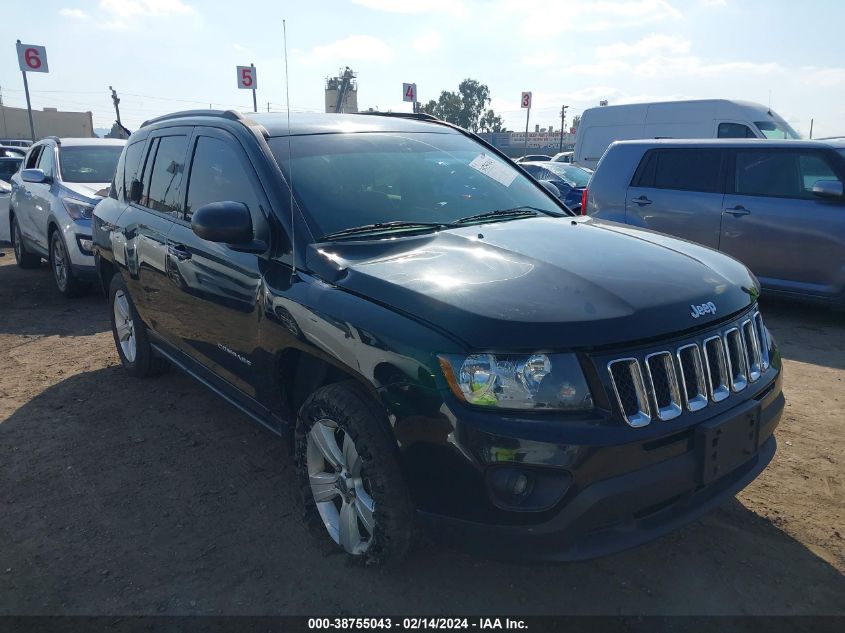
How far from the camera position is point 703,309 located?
2.42 m

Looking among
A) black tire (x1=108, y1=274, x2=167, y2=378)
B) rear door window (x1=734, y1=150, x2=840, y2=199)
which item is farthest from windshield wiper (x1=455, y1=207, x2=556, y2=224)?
rear door window (x1=734, y1=150, x2=840, y2=199)

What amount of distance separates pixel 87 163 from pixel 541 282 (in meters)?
7.82

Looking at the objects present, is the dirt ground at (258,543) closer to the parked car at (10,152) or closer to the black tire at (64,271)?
the black tire at (64,271)

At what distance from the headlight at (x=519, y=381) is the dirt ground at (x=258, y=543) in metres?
0.61

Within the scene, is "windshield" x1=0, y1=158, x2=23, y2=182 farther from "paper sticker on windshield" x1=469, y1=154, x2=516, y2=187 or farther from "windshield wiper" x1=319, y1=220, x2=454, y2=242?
"windshield wiper" x1=319, y1=220, x2=454, y2=242

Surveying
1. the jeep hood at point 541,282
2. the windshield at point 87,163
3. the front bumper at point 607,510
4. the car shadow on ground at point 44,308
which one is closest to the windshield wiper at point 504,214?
the jeep hood at point 541,282

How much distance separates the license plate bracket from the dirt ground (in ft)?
1.85

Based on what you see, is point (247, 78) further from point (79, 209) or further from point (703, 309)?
point (703, 309)

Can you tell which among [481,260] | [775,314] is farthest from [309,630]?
[775,314]

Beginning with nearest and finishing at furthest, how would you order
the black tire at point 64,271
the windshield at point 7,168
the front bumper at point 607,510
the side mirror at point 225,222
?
the front bumper at point 607,510 < the side mirror at point 225,222 < the black tire at point 64,271 < the windshield at point 7,168

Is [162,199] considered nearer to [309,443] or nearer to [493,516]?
[309,443]

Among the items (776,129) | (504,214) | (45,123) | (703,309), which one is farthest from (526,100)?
(45,123)

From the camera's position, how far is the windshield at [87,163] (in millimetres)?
8152

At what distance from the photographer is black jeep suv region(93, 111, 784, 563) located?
212cm
